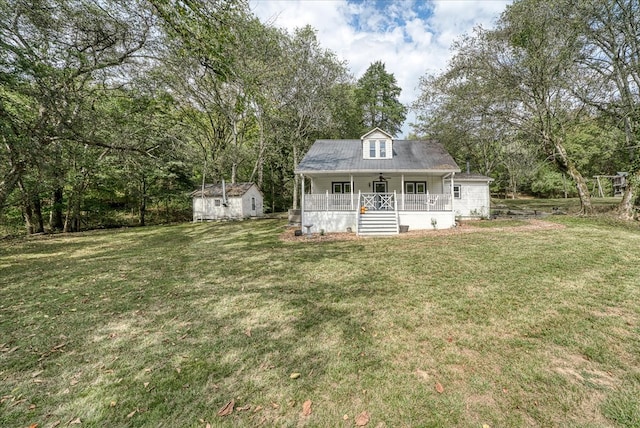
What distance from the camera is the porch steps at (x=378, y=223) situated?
40.5 ft

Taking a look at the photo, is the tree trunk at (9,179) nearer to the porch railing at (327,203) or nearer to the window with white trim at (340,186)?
the porch railing at (327,203)

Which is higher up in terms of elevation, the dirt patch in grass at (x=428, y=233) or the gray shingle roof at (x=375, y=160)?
the gray shingle roof at (x=375, y=160)

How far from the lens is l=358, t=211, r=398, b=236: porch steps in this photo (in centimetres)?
1235

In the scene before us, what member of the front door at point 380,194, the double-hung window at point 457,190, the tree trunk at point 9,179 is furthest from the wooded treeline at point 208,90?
the front door at point 380,194

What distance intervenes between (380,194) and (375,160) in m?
2.57

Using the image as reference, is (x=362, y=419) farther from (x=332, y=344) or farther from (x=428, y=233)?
(x=428, y=233)

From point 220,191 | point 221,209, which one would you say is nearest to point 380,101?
point 220,191

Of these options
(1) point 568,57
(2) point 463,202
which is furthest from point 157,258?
(1) point 568,57

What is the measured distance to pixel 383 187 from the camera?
16266 millimetres

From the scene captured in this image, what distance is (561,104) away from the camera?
13.7 m

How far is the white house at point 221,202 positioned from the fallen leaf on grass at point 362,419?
20421 millimetres

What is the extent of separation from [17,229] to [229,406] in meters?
28.0

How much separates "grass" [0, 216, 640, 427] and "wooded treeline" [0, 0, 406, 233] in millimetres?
4371

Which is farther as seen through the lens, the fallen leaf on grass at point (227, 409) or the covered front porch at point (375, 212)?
the covered front porch at point (375, 212)
